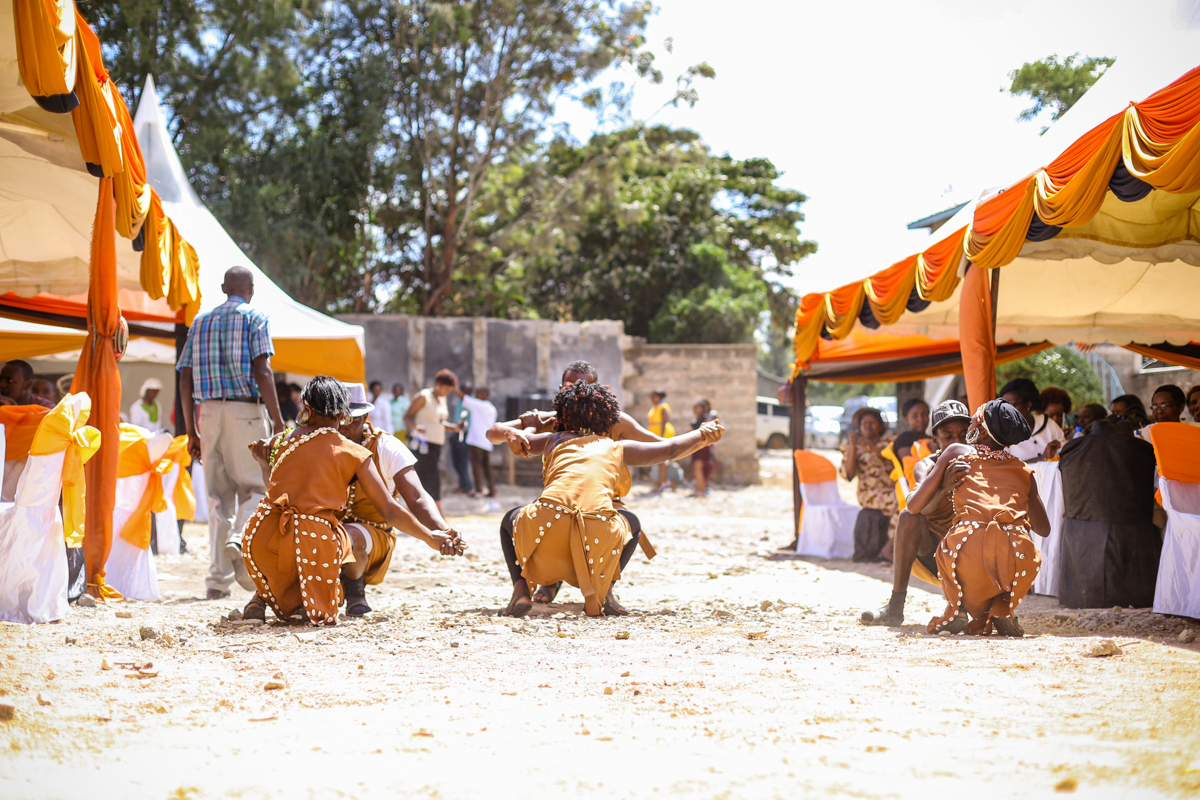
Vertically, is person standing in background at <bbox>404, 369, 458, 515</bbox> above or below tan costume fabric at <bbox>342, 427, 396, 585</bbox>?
above

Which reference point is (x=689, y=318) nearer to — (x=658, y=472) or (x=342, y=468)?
(x=658, y=472)

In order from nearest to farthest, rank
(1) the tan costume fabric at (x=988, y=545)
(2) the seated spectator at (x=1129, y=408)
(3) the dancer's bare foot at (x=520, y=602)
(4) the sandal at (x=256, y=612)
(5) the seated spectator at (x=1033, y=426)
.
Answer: (1) the tan costume fabric at (x=988, y=545) → (4) the sandal at (x=256, y=612) → (3) the dancer's bare foot at (x=520, y=602) → (5) the seated spectator at (x=1033, y=426) → (2) the seated spectator at (x=1129, y=408)

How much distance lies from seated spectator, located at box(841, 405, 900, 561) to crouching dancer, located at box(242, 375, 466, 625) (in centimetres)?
483

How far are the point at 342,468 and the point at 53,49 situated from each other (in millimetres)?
2254

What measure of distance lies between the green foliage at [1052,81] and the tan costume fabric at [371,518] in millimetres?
7329

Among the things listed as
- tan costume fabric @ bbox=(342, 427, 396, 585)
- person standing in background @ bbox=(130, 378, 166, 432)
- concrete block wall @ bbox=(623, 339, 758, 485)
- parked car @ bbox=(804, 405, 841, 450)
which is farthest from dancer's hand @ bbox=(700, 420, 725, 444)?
parked car @ bbox=(804, 405, 841, 450)

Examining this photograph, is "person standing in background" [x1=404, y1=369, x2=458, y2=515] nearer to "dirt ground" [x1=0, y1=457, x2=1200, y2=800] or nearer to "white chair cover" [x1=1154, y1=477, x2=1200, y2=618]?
"dirt ground" [x1=0, y1=457, x2=1200, y2=800]

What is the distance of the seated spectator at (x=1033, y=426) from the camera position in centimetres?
666

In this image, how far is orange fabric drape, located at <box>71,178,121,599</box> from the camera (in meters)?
5.05

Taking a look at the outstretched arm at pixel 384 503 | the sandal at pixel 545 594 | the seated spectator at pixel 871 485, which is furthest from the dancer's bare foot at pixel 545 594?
the seated spectator at pixel 871 485

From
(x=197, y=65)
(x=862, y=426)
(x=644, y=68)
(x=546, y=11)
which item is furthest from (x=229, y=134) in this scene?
(x=862, y=426)

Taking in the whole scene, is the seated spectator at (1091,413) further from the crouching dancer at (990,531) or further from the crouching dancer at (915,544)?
the crouching dancer at (990,531)

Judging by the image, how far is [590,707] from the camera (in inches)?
122

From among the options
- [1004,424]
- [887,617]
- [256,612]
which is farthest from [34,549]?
[1004,424]
